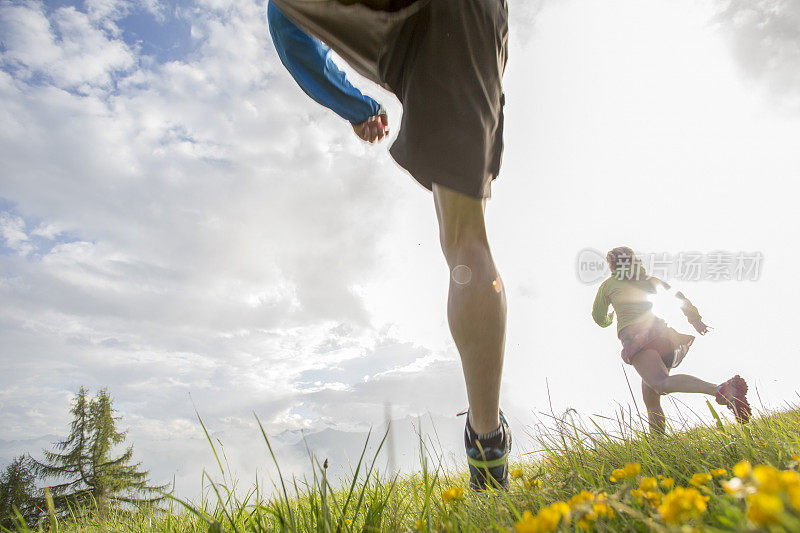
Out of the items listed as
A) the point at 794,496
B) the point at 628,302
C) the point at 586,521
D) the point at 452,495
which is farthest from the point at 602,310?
the point at 794,496

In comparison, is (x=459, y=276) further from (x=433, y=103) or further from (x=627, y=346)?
(x=627, y=346)

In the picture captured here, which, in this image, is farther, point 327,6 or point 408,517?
point 327,6

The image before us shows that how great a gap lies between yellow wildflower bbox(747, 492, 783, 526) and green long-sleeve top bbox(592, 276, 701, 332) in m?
4.61

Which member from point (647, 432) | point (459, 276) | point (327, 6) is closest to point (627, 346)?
point (647, 432)

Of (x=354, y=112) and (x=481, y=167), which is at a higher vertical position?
(x=354, y=112)

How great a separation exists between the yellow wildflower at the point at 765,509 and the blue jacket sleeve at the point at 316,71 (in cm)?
211

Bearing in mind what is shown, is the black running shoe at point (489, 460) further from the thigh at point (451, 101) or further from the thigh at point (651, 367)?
the thigh at point (651, 367)

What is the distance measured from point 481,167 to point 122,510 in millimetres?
3223

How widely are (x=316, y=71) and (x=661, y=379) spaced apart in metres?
4.22

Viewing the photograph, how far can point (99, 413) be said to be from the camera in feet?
80.4

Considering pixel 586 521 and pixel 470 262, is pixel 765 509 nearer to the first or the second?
pixel 586 521

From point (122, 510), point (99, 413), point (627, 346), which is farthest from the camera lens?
point (99, 413)

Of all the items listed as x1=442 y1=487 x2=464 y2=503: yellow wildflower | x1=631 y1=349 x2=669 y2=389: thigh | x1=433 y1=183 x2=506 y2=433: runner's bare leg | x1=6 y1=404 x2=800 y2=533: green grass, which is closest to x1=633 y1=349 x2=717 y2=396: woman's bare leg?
x1=631 y1=349 x2=669 y2=389: thigh

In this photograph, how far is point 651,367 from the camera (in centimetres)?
414
